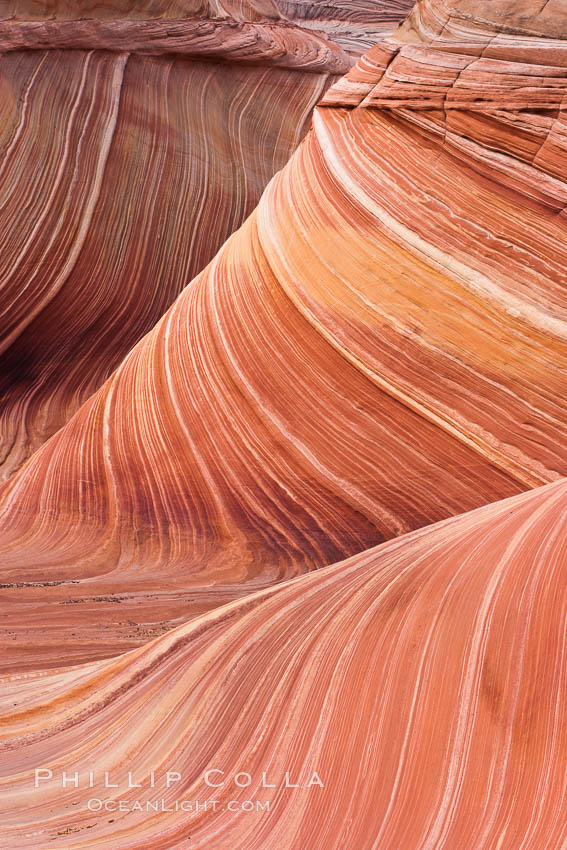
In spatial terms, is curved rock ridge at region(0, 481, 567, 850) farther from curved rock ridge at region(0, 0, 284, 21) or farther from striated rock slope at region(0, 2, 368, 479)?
curved rock ridge at region(0, 0, 284, 21)

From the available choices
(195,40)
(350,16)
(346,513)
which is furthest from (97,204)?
(350,16)

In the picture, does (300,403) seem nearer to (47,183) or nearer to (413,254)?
(413,254)

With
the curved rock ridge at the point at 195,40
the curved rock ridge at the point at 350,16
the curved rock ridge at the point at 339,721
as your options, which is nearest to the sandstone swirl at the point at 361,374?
the curved rock ridge at the point at 339,721

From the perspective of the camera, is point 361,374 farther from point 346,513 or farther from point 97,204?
point 97,204

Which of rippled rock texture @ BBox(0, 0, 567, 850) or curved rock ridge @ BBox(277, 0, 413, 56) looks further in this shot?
curved rock ridge @ BBox(277, 0, 413, 56)

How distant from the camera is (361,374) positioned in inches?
126

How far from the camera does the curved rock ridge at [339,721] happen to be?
158cm

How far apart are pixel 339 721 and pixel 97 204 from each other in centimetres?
527

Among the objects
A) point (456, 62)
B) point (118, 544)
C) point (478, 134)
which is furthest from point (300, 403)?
point (456, 62)

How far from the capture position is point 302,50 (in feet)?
25.4

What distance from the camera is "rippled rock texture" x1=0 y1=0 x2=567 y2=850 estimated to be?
1704 mm

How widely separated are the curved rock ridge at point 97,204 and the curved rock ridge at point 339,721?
347 cm

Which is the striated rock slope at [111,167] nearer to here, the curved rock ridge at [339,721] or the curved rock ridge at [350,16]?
the curved rock ridge at [350,16]

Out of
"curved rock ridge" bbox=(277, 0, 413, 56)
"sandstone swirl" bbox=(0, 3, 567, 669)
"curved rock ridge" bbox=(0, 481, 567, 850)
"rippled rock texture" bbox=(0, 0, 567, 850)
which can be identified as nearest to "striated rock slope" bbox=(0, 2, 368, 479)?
"rippled rock texture" bbox=(0, 0, 567, 850)
